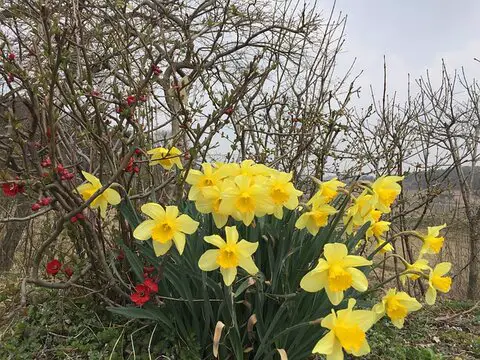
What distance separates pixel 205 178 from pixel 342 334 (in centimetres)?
74

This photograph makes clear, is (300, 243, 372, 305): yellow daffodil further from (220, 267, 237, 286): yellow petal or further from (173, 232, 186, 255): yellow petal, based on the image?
(173, 232, 186, 255): yellow petal

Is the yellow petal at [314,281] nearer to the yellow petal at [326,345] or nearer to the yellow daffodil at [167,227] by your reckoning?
the yellow petal at [326,345]

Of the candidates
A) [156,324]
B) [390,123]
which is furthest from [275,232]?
[390,123]

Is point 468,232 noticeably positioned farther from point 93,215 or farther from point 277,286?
point 93,215

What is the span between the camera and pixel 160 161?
6.56 feet

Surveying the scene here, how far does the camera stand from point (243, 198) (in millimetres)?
1485

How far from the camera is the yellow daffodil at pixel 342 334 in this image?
137 centimetres

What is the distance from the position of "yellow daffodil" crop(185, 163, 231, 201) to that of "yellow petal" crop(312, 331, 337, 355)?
0.66 m

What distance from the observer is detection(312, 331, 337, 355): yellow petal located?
1.35 metres

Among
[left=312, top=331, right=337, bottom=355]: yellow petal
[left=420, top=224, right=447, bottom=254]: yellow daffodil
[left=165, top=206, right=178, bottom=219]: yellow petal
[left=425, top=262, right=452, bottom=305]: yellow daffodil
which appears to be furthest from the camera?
[left=420, top=224, right=447, bottom=254]: yellow daffodil

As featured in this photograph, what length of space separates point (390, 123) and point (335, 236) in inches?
120

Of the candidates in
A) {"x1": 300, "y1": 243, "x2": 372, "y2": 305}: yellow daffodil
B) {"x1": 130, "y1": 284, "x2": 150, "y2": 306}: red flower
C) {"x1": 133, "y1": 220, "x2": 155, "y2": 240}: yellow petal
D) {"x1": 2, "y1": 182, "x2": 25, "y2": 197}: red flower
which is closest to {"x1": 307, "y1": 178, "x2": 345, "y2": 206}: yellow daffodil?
{"x1": 300, "y1": 243, "x2": 372, "y2": 305}: yellow daffodil

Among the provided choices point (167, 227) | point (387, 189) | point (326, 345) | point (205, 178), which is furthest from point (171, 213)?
point (387, 189)

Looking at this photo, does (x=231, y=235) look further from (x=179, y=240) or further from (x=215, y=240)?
(x=179, y=240)
